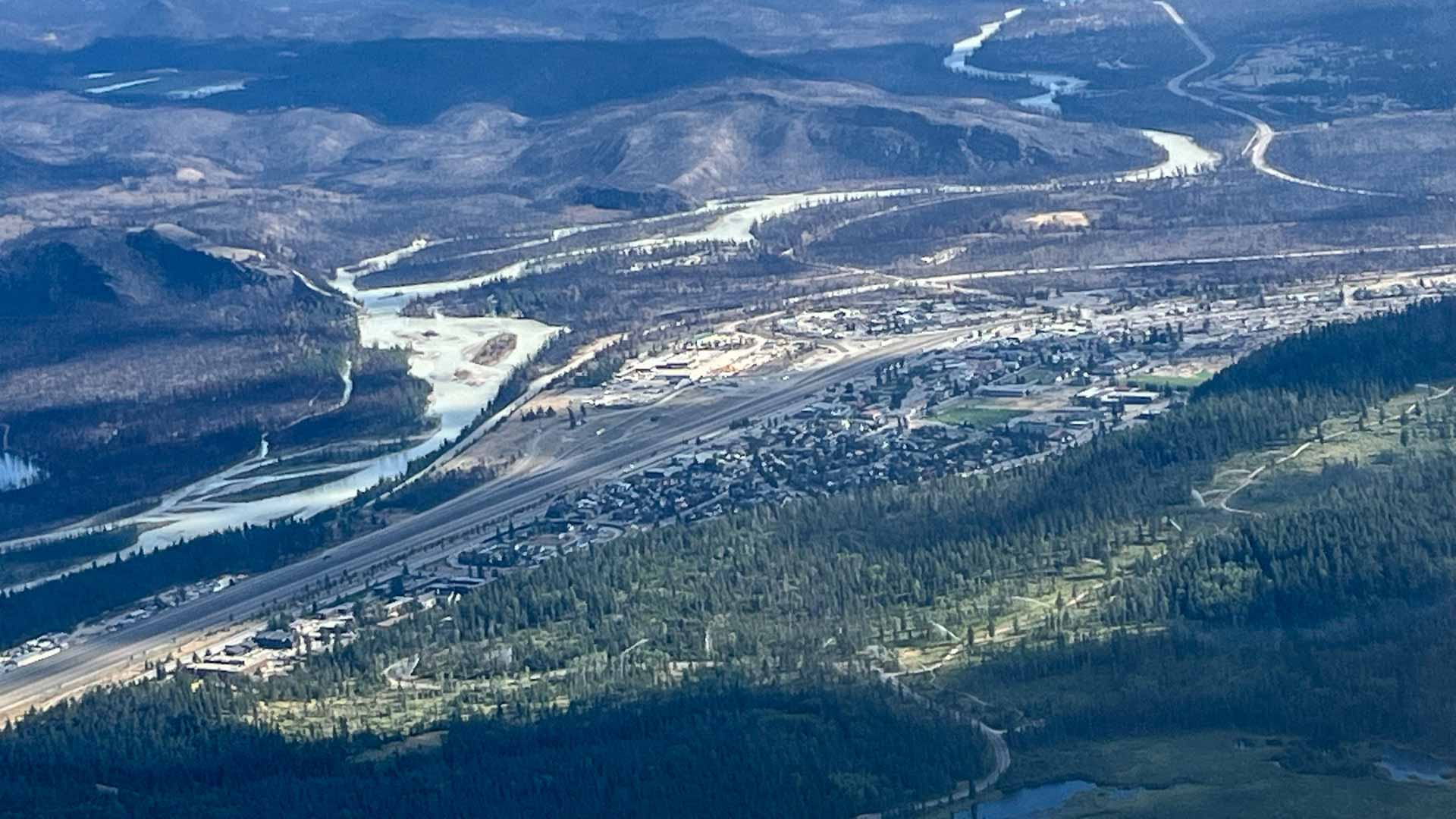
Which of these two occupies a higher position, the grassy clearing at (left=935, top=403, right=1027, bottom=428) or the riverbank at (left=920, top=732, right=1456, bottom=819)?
the riverbank at (left=920, top=732, right=1456, bottom=819)

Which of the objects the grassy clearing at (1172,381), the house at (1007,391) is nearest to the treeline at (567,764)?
the house at (1007,391)

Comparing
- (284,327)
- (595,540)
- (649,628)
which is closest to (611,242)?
(284,327)

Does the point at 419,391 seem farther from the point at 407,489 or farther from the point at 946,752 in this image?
the point at 946,752

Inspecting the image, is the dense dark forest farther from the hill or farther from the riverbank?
the hill

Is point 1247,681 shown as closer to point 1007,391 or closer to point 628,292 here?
point 1007,391

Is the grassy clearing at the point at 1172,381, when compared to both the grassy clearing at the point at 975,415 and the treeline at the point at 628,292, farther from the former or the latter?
the treeline at the point at 628,292

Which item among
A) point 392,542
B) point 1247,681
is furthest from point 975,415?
point 1247,681

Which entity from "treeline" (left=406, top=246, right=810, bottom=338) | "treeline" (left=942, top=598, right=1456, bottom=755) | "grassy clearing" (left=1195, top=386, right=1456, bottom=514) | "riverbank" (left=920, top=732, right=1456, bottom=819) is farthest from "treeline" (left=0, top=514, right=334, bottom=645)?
"treeline" (left=406, top=246, right=810, bottom=338)
